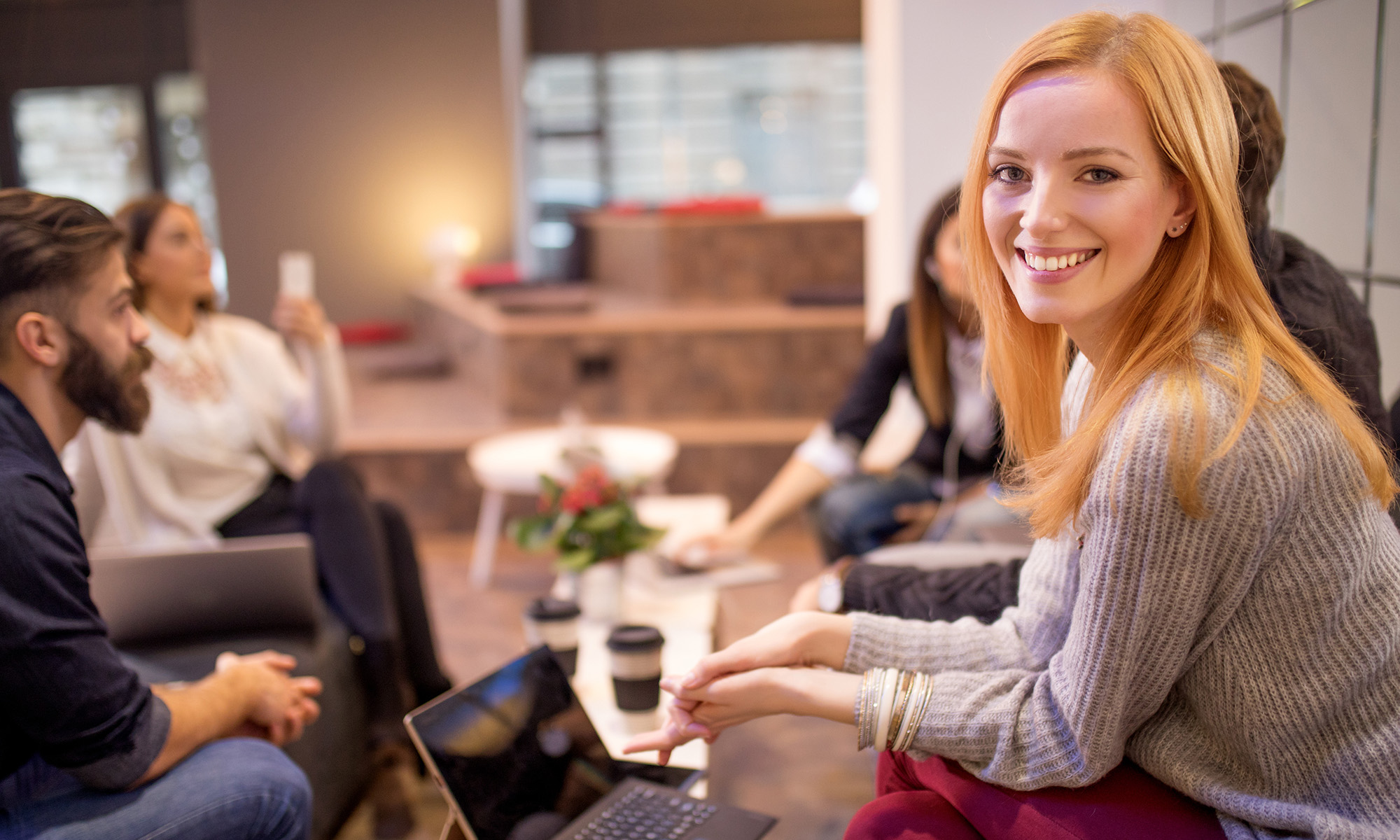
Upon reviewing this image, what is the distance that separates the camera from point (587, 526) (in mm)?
1876

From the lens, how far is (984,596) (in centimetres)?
127

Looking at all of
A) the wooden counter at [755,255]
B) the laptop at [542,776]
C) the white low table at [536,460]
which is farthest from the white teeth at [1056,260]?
the wooden counter at [755,255]

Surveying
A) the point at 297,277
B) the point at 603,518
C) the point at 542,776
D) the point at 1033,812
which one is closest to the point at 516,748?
the point at 542,776

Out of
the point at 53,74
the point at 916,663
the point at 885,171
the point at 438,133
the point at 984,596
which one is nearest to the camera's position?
the point at 916,663

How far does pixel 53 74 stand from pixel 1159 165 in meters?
7.87

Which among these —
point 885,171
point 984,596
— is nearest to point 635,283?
point 885,171

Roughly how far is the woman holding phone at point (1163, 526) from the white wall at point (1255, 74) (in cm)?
16

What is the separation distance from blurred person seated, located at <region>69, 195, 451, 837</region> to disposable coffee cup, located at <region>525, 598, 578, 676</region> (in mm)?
516

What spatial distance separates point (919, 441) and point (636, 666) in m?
1.08

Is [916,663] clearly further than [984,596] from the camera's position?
No

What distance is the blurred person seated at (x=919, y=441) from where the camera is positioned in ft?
6.61

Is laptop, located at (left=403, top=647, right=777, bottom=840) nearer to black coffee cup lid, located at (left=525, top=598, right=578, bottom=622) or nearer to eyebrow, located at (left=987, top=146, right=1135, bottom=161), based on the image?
black coffee cup lid, located at (left=525, top=598, right=578, bottom=622)

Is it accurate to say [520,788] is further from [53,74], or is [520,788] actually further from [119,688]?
[53,74]

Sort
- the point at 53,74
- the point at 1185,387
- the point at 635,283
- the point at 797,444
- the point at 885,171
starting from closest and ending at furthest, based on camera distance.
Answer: the point at 1185,387, the point at 885,171, the point at 797,444, the point at 635,283, the point at 53,74
